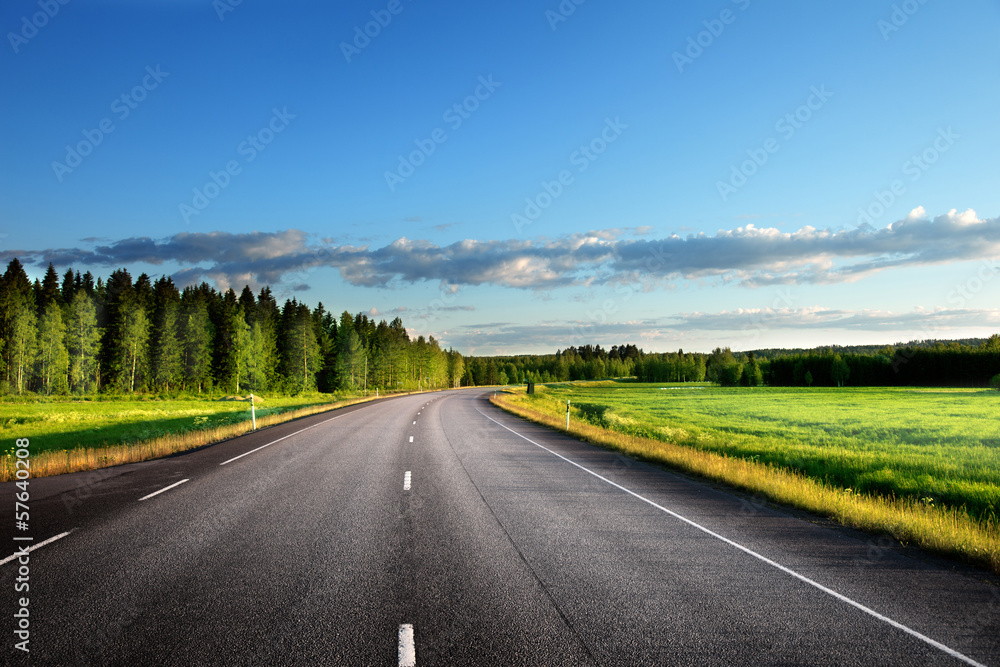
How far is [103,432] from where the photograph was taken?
1025 inches

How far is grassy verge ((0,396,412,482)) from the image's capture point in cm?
1215

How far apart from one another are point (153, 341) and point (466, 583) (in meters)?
69.7

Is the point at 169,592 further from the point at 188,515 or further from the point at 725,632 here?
the point at 725,632

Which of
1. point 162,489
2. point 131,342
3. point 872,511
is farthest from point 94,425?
point 872,511

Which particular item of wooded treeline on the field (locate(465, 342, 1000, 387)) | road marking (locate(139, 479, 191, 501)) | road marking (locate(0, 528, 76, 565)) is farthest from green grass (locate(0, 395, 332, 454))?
wooded treeline on the field (locate(465, 342, 1000, 387))

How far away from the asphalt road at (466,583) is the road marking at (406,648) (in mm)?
20

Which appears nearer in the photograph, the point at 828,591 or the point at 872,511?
the point at 828,591

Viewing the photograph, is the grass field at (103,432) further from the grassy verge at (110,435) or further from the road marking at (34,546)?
the road marking at (34,546)

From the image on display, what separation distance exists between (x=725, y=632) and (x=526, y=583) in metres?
1.82

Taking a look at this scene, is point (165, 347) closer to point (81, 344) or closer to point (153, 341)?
point (153, 341)

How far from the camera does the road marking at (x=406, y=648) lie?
11.3 feet

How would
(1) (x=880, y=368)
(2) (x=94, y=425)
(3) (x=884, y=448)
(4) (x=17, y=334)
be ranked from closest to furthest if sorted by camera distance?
(3) (x=884, y=448)
(2) (x=94, y=425)
(4) (x=17, y=334)
(1) (x=880, y=368)

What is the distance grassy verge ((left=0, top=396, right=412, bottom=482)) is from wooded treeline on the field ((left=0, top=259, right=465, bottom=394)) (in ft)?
52.7

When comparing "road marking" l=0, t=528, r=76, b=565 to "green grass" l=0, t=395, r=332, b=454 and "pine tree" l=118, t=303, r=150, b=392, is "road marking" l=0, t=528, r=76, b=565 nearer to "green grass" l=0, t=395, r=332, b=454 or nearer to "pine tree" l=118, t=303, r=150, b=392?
"green grass" l=0, t=395, r=332, b=454
